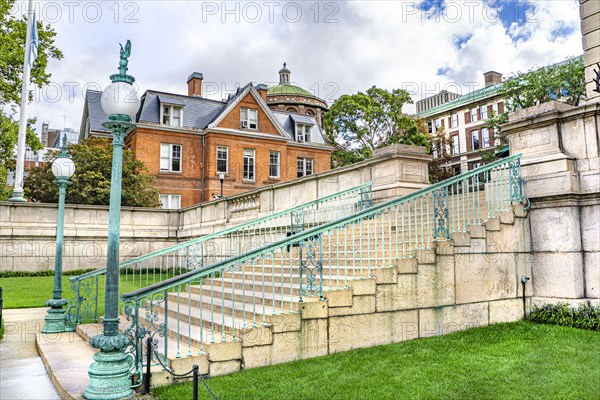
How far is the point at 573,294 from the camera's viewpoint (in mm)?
7613

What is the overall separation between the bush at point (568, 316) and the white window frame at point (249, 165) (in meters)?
30.5

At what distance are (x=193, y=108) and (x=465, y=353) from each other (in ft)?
112

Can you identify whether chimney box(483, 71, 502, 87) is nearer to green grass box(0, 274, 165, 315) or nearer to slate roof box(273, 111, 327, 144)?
slate roof box(273, 111, 327, 144)

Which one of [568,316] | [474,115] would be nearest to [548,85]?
[474,115]

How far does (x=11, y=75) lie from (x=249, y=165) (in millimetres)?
18307

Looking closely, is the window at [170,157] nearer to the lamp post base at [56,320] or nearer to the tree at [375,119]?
the tree at [375,119]

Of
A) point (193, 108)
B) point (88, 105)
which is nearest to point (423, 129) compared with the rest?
point (193, 108)

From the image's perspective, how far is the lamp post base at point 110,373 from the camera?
467cm

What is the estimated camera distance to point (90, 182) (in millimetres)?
24141

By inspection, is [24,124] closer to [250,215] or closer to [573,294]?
[250,215]

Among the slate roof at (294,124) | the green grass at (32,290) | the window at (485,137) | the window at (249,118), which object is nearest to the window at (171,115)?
the window at (249,118)

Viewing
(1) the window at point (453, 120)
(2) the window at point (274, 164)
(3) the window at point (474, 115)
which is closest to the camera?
(2) the window at point (274, 164)

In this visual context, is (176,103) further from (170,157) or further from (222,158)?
(222,158)

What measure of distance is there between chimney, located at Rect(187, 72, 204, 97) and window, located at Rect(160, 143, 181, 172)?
7.30 m
